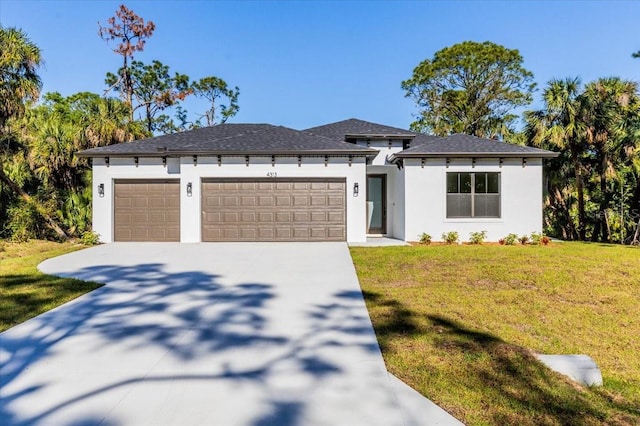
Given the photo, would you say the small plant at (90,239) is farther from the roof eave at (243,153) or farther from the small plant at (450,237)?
the small plant at (450,237)

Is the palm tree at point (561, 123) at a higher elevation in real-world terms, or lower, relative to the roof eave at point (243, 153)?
higher

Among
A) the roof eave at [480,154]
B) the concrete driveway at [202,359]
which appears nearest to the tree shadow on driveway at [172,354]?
the concrete driveway at [202,359]

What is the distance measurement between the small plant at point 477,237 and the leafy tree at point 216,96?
29238mm

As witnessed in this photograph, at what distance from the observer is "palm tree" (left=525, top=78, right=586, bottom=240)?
14.6 m

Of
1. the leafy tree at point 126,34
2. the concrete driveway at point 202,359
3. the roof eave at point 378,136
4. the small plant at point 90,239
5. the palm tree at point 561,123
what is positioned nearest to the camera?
the concrete driveway at point 202,359

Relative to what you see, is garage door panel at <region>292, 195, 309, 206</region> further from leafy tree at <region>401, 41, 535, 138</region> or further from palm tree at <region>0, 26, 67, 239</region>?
leafy tree at <region>401, 41, 535, 138</region>

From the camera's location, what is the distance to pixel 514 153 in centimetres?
1244

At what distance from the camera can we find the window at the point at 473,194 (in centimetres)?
1271

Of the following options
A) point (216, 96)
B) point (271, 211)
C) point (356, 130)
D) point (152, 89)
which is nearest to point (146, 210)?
point (271, 211)

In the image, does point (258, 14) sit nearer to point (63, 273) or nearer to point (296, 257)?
point (296, 257)

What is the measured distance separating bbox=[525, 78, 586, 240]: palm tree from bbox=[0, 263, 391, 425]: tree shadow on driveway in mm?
13899

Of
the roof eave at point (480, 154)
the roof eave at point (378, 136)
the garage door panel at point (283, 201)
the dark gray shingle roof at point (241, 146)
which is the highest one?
the roof eave at point (378, 136)

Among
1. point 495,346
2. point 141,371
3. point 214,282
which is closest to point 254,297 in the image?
point 214,282

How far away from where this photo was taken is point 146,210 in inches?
503
